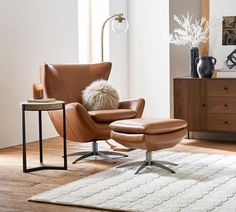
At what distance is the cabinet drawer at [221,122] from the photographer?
20.4ft

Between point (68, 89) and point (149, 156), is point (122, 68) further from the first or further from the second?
point (149, 156)

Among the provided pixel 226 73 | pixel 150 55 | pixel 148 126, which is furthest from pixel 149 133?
pixel 150 55

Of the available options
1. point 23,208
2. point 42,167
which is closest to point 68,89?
point 42,167

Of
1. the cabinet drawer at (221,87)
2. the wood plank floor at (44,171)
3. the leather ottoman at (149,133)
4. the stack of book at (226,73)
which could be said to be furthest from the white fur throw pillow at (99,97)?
the stack of book at (226,73)

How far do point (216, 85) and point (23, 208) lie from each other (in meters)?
3.24

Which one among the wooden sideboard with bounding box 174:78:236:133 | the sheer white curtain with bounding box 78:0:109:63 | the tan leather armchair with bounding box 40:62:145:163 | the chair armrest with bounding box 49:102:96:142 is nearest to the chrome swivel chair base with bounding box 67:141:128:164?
the tan leather armchair with bounding box 40:62:145:163

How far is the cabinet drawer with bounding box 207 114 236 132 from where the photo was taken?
20.4ft

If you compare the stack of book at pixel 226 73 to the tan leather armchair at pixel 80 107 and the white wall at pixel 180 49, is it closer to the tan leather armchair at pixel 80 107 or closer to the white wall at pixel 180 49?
the white wall at pixel 180 49

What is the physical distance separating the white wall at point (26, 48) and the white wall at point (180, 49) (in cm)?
129

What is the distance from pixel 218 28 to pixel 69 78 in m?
2.06

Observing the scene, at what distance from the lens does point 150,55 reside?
7.66 m

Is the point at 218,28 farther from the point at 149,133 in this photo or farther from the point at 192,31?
the point at 149,133

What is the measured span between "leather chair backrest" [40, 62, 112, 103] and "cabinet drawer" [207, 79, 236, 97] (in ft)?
3.94

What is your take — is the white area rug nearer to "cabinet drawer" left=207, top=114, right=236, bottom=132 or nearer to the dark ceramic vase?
"cabinet drawer" left=207, top=114, right=236, bottom=132
